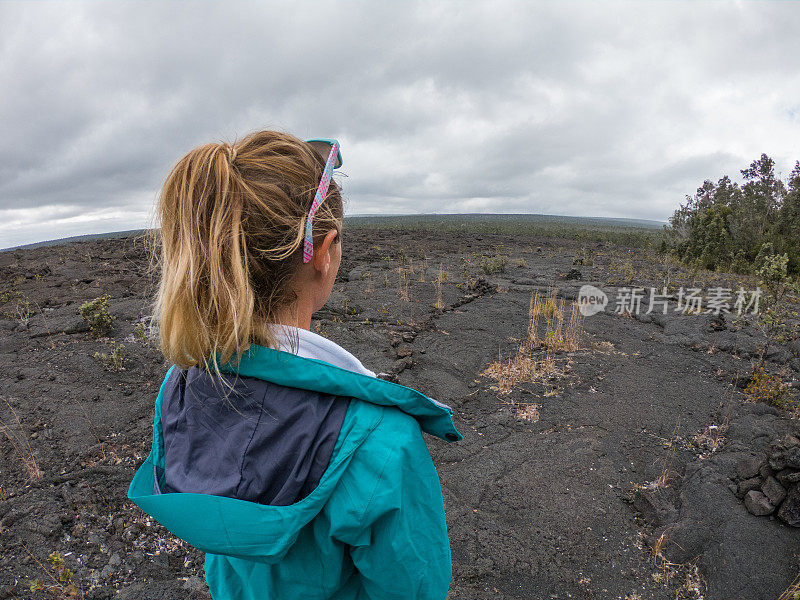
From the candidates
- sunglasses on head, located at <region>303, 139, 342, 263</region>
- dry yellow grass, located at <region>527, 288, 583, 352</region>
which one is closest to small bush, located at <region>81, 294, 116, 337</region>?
dry yellow grass, located at <region>527, 288, 583, 352</region>

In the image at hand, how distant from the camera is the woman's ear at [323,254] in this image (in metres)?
0.98

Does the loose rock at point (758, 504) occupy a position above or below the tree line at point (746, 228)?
below

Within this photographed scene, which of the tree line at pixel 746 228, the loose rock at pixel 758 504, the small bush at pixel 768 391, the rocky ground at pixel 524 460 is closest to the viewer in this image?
the rocky ground at pixel 524 460

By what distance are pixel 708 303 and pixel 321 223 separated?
967cm

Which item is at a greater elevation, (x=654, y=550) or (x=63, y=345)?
(x=63, y=345)

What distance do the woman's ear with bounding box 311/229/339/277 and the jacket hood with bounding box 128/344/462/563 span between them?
25cm

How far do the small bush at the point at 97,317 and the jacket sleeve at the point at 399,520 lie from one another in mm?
6593

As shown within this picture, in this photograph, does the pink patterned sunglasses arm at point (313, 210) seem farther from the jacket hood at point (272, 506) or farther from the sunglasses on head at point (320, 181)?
the jacket hood at point (272, 506)

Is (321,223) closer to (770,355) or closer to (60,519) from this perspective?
(60,519)

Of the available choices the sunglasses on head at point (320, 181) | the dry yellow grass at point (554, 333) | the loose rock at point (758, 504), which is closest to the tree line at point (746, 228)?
the dry yellow grass at point (554, 333)

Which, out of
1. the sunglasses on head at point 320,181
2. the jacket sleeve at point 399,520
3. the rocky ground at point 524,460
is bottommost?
the rocky ground at point 524,460

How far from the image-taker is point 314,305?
3.49 feet

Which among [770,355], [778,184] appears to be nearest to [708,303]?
[770,355]

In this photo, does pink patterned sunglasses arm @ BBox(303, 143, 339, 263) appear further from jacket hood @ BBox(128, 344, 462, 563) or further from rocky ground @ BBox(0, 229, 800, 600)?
rocky ground @ BBox(0, 229, 800, 600)
